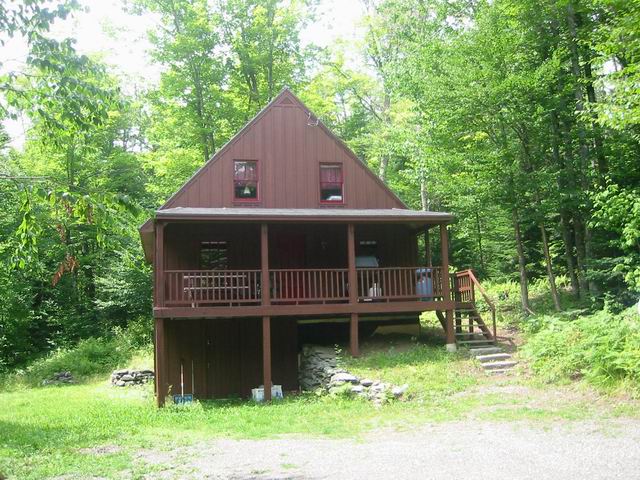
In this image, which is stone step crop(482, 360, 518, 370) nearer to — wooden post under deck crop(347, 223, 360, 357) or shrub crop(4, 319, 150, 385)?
wooden post under deck crop(347, 223, 360, 357)

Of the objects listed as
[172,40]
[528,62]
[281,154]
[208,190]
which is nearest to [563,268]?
[528,62]

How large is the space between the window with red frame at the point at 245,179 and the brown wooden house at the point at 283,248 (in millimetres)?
29

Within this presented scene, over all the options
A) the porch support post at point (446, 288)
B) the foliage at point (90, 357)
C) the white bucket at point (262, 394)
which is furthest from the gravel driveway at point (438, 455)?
the foliage at point (90, 357)

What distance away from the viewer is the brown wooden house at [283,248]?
1647cm

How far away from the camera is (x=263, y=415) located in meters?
11.7

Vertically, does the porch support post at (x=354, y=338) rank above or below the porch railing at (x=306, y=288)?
below

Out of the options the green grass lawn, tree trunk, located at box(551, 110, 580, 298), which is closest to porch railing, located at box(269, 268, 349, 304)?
the green grass lawn

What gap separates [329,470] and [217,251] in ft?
37.8

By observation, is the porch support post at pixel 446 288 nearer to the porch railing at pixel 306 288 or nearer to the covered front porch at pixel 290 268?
the covered front porch at pixel 290 268

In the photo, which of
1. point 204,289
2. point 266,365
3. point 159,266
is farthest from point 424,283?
point 159,266

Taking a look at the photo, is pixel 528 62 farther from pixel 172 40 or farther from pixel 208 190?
pixel 172 40

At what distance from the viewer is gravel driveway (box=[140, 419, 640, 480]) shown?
685cm

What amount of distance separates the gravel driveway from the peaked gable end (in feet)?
30.0

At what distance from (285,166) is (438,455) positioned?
452 inches
